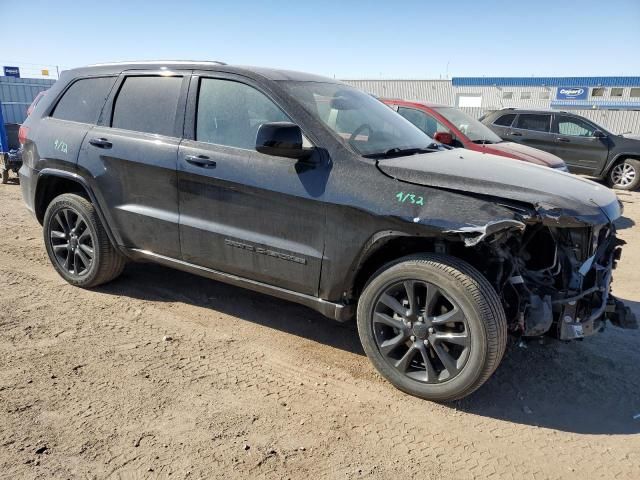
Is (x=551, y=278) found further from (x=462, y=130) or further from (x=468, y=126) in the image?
(x=468, y=126)

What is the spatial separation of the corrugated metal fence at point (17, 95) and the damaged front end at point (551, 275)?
16227mm

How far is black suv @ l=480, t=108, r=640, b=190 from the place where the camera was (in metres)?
11.6

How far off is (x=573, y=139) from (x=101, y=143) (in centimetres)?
1080

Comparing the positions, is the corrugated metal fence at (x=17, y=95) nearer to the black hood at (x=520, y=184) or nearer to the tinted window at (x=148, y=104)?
the tinted window at (x=148, y=104)

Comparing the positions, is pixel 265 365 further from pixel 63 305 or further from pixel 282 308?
pixel 63 305

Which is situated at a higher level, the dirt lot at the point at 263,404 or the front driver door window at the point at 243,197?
the front driver door window at the point at 243,197

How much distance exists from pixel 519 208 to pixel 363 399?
1439 mm

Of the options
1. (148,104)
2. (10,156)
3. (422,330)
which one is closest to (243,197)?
(148,104)

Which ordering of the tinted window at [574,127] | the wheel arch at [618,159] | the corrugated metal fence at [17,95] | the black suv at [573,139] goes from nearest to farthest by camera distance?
1. the wheel arch at [618,159]
2. the black suv at [573,139]
3. the tinted window at [574,127]
4. the corrugated metal fence at [17,95]

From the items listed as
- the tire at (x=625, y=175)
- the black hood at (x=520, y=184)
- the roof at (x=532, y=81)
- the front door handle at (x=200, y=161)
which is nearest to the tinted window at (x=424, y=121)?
the black hood at (x=520, y=184)

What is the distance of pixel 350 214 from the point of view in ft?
10.4

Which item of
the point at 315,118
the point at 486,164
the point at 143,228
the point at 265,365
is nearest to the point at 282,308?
the point at 265,365

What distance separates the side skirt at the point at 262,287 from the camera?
3.40m

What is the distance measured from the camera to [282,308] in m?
4.44
